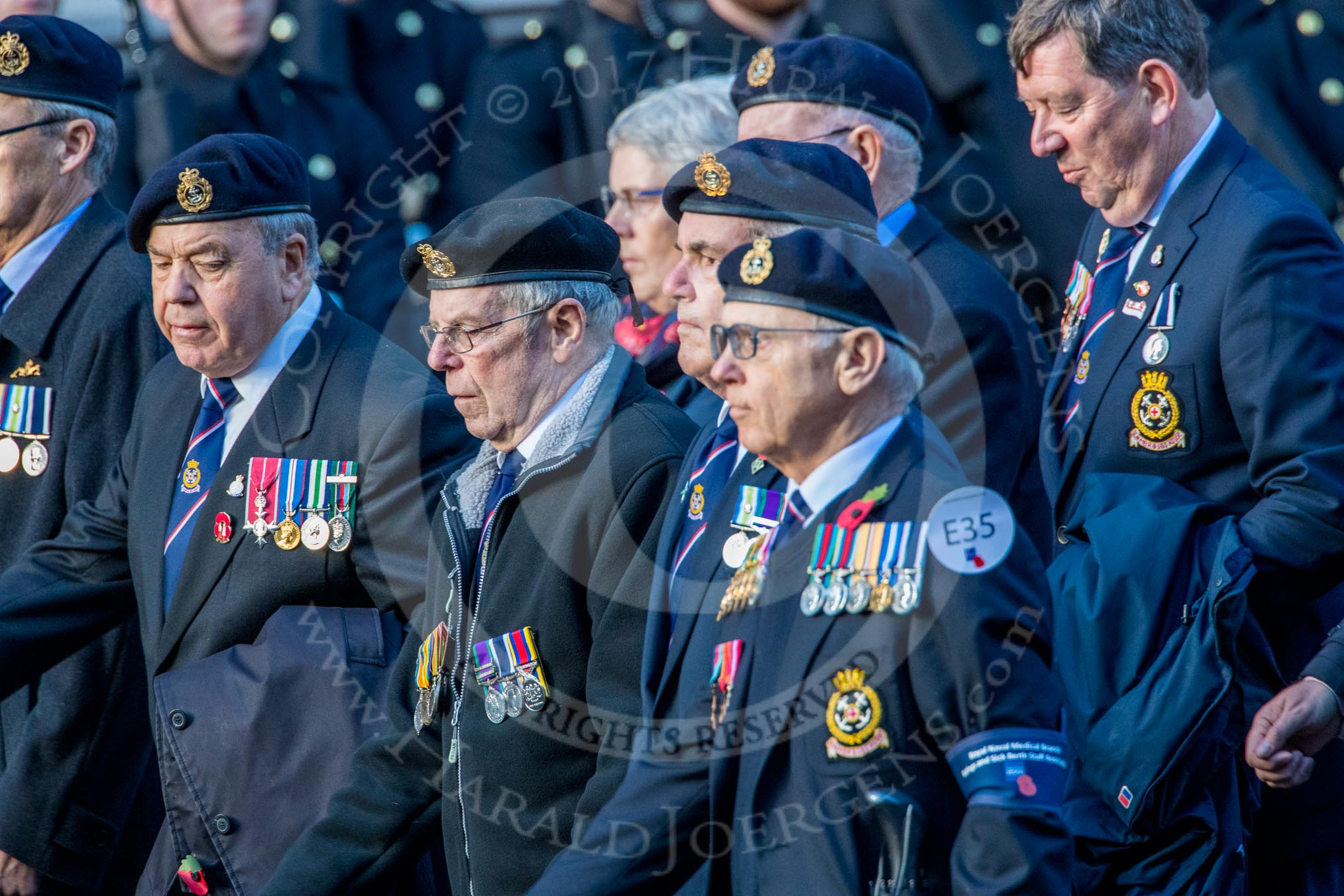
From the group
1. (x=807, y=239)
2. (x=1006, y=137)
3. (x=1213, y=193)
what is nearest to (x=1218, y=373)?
(x=1213, y=193)

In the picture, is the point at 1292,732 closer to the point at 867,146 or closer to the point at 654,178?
the point at 867,146

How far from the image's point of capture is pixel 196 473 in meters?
4.46

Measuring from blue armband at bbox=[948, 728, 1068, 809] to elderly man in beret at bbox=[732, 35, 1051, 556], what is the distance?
1.13 meters

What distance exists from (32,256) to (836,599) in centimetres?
291

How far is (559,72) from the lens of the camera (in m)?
6.57

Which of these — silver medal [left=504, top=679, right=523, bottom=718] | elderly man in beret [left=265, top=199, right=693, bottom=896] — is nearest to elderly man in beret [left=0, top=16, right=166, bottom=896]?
elderly man in beret [left=265, top=199, right=693, bottom=896]

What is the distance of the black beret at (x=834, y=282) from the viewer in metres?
3.15

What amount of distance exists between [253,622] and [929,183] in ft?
9.41

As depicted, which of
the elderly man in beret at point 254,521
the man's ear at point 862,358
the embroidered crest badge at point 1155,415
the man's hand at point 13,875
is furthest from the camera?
the man's hand at point 13,875

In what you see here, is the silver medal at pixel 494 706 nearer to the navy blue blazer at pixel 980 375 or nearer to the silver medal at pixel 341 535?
the silver medal at pixel 341 535

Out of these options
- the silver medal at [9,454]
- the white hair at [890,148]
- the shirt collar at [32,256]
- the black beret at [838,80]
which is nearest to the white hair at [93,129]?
the shirt collar at [32,256]

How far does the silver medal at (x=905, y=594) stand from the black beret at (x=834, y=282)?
421 mm

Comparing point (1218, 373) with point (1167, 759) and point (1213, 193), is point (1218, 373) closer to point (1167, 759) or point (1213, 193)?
point (1213, 193)

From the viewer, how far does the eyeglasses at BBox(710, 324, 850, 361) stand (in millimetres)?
3168
